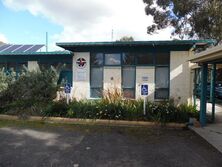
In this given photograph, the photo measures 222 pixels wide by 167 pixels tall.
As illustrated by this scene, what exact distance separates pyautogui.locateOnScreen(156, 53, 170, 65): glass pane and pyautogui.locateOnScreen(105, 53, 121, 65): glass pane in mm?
1922

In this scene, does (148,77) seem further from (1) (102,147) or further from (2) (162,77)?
(1) (102,147)

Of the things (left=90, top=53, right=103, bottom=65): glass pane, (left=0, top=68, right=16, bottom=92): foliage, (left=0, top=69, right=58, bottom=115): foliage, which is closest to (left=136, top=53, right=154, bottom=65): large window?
(left=90, top=53, right=103, bottom=65): glass pane

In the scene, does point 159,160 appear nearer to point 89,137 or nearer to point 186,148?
point 186,148

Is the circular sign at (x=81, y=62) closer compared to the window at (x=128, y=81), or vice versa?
the window at (x=128, y=81)

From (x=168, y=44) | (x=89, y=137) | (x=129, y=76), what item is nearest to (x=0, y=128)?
(x=89, y=137)

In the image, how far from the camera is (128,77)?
13273 millimetres

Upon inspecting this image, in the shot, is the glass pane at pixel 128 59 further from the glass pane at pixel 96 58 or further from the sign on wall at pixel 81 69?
the sign on wall at pixel 81 69

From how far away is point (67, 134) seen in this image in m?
8.49

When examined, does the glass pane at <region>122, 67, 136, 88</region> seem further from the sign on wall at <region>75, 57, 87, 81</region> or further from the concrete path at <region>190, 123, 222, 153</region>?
the concrete path at <region>190, 123, 222, 153</region>

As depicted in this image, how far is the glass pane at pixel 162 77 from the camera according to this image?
42.6ft

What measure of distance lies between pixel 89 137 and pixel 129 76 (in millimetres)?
5751

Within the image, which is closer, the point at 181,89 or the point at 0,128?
the point at 0,128

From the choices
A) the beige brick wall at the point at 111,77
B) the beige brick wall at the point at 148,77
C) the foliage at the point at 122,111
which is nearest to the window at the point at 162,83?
the beige brick wall at the point at 148,77

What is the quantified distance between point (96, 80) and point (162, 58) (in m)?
3.47
